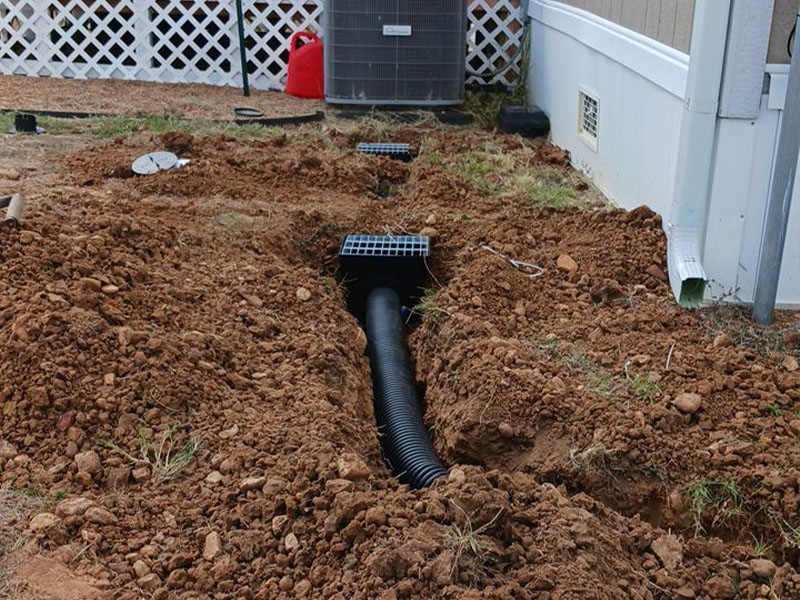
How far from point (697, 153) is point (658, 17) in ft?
3.16

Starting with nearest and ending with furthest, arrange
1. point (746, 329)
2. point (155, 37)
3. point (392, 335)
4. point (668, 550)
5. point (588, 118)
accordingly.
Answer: point (668, 550) < point (746, 329) < point (392, 335) < point (588, 118) < point (155, 37)

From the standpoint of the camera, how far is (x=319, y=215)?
4.77 m

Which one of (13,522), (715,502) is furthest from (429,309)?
(13,522)

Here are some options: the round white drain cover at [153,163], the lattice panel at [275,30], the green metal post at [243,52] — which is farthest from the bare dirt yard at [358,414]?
the lattice panel at [275,30]

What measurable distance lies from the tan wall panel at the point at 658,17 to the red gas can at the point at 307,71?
3447 mm

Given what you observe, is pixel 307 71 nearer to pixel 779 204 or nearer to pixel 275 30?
pixel 275 30

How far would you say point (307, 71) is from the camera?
27.0 feet

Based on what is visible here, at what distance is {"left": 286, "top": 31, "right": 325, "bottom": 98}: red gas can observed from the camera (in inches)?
324

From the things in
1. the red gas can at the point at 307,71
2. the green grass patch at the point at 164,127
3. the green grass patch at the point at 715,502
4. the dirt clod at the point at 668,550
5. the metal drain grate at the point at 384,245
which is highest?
the red gas can at the point at 307,71

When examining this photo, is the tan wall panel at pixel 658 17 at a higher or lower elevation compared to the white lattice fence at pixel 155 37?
higher

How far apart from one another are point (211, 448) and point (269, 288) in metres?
1.25

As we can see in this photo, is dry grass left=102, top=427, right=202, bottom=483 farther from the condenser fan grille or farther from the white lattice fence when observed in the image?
the white lattice fence

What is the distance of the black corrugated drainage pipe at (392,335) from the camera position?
3.00m

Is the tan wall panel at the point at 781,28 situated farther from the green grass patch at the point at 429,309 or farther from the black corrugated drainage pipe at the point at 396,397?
the black corrugated drainage pipe at the point at 396,397
